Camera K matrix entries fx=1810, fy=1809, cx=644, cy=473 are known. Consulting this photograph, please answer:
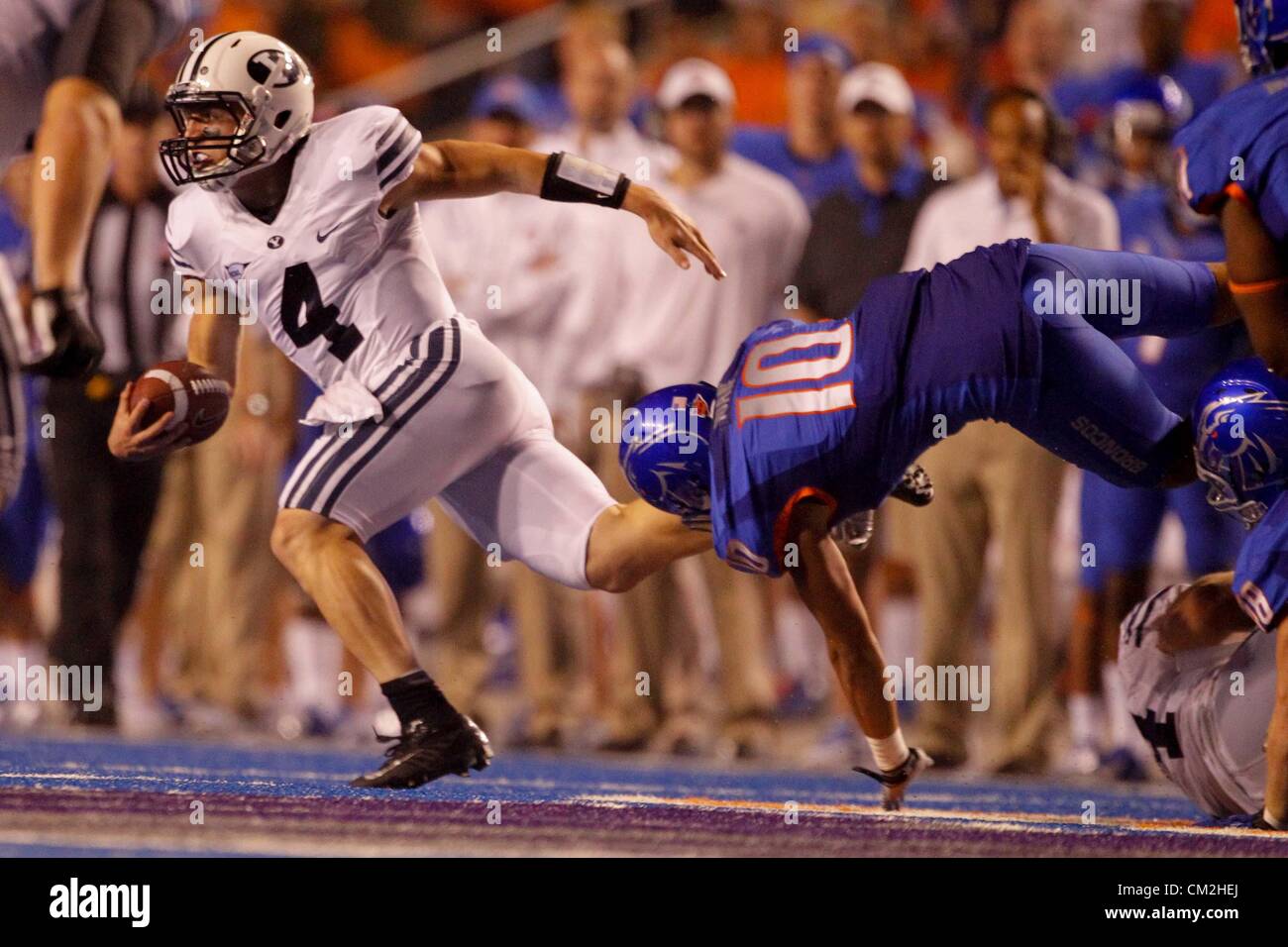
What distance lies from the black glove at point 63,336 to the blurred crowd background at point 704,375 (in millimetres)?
426

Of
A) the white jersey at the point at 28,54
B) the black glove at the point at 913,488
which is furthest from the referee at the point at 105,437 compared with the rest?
the black glove at the point at 913,488

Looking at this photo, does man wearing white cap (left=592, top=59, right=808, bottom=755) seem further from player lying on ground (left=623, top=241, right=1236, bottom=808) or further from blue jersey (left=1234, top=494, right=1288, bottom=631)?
blue jersey (left=1234, top=494, right=1288, bottom=631)

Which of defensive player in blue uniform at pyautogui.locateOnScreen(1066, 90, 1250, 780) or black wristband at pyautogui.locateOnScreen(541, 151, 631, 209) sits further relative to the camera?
defensive player in blue uniform at pyautogui.locateOnScreen(1066, 90, 1250, 780)

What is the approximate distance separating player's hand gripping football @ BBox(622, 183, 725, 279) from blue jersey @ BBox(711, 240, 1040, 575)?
1.38 feet

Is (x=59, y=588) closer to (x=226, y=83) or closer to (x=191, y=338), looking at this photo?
(x=191, y=338)

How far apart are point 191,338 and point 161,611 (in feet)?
8.61

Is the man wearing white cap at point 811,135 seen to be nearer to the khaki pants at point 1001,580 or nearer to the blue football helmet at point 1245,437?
the khaki pants at point 1001,580

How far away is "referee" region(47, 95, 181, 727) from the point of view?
5.70 meters

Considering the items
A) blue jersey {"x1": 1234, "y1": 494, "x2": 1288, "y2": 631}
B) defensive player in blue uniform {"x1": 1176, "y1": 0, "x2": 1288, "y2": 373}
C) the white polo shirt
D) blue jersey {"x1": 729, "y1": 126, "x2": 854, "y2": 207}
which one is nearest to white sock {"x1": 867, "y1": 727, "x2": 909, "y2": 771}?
blue jersey {"x1": 1234, "y1": 494, "x2": 1288, "y2": 631}

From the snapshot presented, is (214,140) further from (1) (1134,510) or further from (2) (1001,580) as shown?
(1) (1134,510)

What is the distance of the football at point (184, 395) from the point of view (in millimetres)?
4145

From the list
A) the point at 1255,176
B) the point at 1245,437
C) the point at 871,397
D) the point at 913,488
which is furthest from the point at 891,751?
the point at 1255,176

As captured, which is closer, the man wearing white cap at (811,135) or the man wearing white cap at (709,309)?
the man wearing white cap at (709,309)
